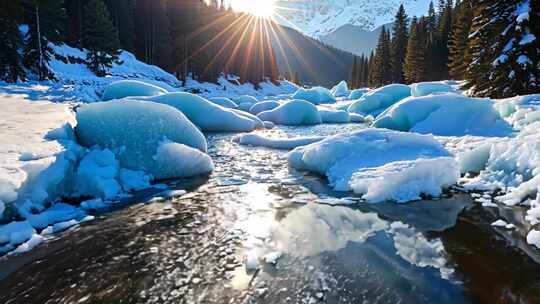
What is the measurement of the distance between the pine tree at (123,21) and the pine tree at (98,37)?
8777 mm

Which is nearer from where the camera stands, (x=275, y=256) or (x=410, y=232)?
(x=275, y=256)

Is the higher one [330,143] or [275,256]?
[330,143]

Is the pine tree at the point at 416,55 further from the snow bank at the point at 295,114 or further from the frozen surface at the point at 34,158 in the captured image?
the frozen surface at the point at 34,158

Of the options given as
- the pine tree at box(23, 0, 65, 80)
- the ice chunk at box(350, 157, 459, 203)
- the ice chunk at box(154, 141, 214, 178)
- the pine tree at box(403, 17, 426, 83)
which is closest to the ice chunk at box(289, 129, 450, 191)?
the ice chunk at box(350, 157, 459, 203)

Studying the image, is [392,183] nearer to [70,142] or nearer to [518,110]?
[518,110]

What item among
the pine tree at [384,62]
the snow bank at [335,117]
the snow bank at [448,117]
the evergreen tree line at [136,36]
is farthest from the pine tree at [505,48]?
the pine tree at [384,62]

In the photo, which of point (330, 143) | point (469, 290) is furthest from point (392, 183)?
point (469, 290)

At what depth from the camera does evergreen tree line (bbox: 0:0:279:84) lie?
64.1 feet

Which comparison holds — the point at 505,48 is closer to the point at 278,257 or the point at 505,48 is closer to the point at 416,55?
the point at 278,257

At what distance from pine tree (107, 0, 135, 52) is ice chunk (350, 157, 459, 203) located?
3702 cm

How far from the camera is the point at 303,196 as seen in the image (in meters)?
6.51

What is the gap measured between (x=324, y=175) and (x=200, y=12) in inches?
1488

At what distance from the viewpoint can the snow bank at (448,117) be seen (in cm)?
979

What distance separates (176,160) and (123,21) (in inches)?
1388
